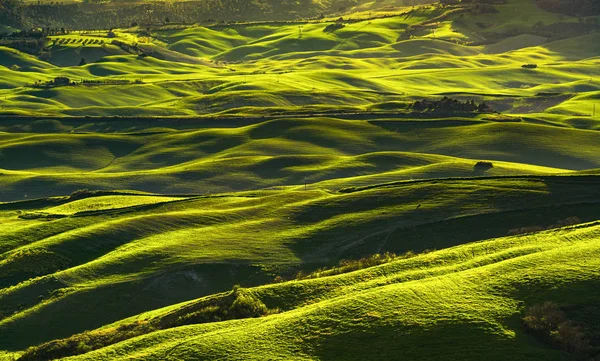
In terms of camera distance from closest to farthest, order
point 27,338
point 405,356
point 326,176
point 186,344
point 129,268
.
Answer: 1. point 405,356
2. point 186,344
3. point 27,338
4. point 129,268
5. point 326,176

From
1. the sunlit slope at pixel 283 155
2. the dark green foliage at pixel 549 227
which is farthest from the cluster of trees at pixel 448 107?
the dark green foliage at pixel 549 227

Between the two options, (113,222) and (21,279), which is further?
(113,222)

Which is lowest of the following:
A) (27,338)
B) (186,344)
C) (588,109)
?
(588,109)

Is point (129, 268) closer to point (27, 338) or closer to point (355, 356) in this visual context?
point (27, 338)

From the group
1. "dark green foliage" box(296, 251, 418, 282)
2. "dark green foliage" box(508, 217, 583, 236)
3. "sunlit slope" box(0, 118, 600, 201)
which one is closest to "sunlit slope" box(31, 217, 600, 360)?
"dark green foliage" box(296, 251, 418, 282)

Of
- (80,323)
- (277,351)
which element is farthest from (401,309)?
(80,323)

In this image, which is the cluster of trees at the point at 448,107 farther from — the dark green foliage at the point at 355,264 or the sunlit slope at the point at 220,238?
the dark green foliage at the point at 355,264
